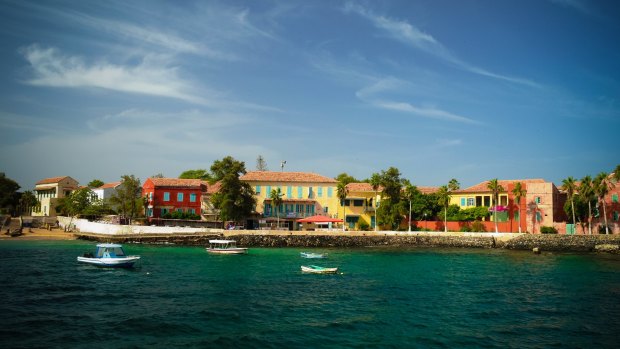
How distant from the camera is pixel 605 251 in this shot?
5716 centimetres

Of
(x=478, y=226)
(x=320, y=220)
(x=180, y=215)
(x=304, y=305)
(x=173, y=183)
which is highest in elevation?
(x=173, y=183)

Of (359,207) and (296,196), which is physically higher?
(296,196)

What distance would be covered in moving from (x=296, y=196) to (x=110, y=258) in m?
38.7

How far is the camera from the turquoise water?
1867cm

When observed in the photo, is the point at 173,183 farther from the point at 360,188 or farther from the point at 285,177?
the point at 360,188

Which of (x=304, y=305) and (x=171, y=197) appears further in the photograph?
(x=171, y=197)

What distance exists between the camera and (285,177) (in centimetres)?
7488

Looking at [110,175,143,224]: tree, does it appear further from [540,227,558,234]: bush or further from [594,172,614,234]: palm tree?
[594,172,614,234]: palm tree

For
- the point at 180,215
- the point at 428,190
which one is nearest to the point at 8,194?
the point at 180,215

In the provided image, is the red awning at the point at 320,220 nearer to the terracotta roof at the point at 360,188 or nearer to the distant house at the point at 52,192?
the terracotta roof at the point at 360,188

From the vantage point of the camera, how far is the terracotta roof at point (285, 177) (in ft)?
244

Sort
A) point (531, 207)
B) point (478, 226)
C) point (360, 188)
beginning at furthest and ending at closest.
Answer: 1. point (360, 188)
2. point (478, 226)
3. point (531, 207)

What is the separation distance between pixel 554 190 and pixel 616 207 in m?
8.04

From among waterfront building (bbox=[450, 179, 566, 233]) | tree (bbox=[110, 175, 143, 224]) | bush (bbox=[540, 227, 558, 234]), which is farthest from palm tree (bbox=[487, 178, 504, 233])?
tree (bbox=[110, 175, 143, 224])
